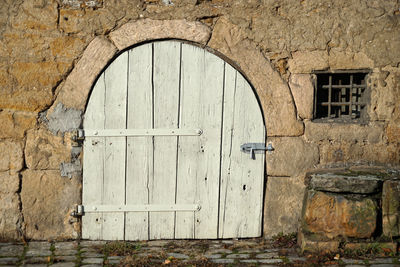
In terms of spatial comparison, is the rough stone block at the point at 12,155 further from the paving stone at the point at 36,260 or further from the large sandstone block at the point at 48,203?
the paving stone at the point at 36,260

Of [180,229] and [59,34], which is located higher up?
[59,34]

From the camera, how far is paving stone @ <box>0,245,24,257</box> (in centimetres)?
396

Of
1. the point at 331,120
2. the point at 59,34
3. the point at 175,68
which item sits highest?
the point at 59,34

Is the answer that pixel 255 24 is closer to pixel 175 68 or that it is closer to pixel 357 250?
pixel 175 68

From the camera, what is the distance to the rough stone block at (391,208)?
3.97 m

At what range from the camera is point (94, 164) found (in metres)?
4.23

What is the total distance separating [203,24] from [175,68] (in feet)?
1.47

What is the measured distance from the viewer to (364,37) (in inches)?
166

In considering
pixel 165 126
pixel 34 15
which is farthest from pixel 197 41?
pixel 34 15

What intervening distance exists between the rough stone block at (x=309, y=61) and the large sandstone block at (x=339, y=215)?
1.07 meters

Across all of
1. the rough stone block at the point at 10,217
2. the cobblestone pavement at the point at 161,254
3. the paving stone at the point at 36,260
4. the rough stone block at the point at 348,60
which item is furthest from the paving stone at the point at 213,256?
the rough stone block at the point at 348,60

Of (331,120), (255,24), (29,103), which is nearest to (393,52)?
(331,120)

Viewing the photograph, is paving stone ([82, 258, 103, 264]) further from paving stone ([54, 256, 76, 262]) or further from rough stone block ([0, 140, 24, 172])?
rough stone block ([0, 140, 24, 172])

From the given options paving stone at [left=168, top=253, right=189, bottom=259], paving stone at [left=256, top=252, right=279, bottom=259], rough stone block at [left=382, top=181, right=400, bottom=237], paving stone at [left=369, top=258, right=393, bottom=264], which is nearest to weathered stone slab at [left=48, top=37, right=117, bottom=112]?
paving stone at [left=168, top=253, right=189, bottom=259]
